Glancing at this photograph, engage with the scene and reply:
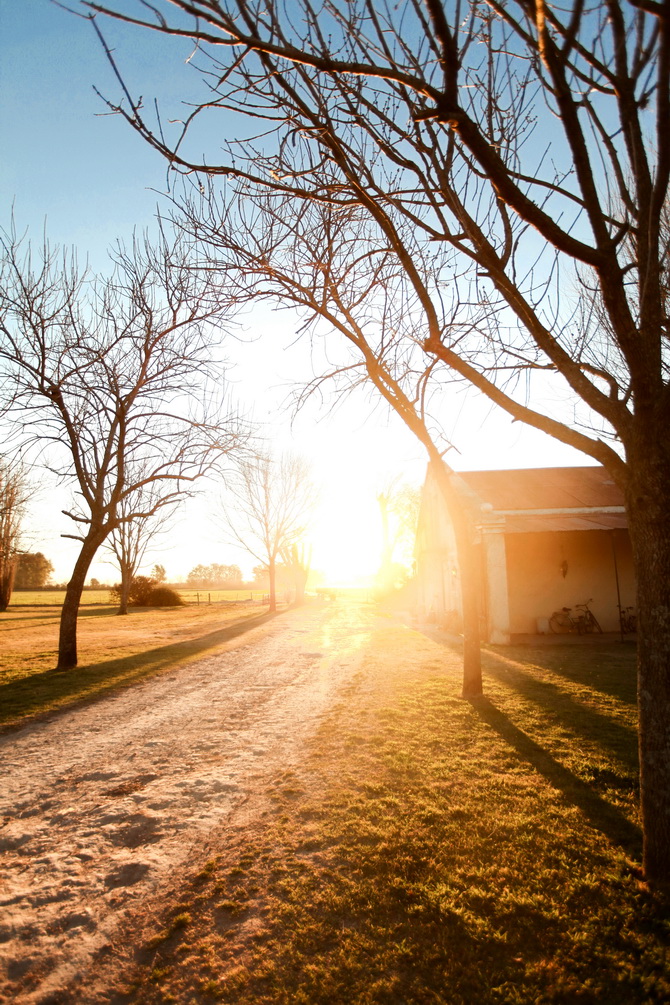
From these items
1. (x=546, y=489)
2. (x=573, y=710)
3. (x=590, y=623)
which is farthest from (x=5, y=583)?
(x=573, y=710)

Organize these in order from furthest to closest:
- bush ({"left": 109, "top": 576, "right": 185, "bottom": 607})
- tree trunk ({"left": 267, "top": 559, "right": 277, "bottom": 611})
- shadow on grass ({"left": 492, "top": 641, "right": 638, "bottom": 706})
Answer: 1. bush ({"left": 109, "top": 576, "right": 185, "bottom": 607})
2. tree trunk ({"left": 267, "top": 559, "right": 277, "bottom": 611})
3. shadow on grass ({"left": 492, "top": 641, "right": 638, "bottom": 706})

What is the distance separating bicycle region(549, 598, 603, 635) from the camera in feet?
50.2

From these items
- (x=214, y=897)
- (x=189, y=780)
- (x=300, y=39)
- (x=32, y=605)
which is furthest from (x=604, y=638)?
(x=32, y=605)

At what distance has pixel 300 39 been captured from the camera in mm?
3414

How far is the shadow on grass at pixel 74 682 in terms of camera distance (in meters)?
7.62

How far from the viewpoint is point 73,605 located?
11.6 metres

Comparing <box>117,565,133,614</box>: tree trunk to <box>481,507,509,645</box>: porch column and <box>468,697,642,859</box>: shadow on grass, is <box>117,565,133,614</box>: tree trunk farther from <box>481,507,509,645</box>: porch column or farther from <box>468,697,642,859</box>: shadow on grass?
<box>468,697,642,859</box>: shadow on grass

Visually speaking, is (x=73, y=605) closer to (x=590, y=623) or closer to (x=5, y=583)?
(x=590, y=623)

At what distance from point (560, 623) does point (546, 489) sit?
447 centimetres

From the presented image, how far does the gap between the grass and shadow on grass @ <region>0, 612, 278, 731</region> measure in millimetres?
4539

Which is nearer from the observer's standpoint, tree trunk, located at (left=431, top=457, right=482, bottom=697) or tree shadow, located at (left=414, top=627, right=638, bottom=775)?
tree shadow, located at (left=414, top=627, right=638, bottom=775)

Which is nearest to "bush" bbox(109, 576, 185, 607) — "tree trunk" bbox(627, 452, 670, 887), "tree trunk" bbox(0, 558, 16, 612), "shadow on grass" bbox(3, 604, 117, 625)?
"shadow on grass" bbox(3, 604, 117, 625)

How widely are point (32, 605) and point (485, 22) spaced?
46.7 m

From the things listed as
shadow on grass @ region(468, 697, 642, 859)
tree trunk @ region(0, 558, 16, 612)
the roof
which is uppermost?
the roof
